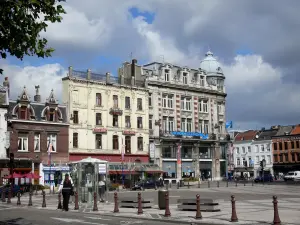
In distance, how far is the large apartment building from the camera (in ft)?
209

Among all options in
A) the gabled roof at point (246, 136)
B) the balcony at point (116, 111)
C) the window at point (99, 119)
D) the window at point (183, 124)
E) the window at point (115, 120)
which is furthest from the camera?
the gabled roof at point (246, 136)

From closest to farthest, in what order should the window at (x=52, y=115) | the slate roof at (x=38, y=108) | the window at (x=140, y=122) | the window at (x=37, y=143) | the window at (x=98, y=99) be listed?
the slate roof at (x=38, y=108)
the window at (x=37, y=143)
the window at (x=52, y=115)
the window at (x=98, y=99)
the window at (x=140, y=122)

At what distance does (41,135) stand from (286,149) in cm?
5671

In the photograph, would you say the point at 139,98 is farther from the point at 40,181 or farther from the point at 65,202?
the point at 65,202

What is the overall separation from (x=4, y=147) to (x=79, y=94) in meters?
11.9

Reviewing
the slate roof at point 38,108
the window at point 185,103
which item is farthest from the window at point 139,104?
the slate roof at point 38,108

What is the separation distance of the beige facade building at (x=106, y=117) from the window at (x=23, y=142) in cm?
572

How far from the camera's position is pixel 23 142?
5009 cm

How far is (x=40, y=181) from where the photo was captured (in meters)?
51.0

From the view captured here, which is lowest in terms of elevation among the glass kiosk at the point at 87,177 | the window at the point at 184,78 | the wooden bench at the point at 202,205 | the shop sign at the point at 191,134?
the wooden bench at the point at 202,205

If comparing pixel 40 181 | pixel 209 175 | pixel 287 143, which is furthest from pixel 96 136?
pixel 287 143

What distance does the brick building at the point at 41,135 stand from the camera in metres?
49.6

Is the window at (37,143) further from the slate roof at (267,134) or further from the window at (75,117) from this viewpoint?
the slate roof at (267,134)

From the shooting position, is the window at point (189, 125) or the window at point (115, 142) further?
the window at point (189, 125)
